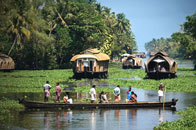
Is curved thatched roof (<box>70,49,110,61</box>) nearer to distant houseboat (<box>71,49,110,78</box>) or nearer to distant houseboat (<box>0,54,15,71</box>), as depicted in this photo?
distant houseboat (<box>71,49,110,78</box>)

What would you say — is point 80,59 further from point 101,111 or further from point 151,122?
point 151,122

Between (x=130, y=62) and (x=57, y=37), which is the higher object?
(x=57, y=37)

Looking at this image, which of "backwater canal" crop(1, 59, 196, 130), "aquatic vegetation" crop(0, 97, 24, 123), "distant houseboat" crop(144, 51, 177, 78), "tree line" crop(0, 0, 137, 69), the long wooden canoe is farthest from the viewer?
"tree line" crop(0, 0, 137, 69)

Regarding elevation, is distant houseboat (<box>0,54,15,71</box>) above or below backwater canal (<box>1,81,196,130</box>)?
above

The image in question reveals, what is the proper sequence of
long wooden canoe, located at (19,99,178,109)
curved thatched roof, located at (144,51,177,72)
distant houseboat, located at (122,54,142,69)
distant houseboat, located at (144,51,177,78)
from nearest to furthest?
long wooden canoe, located at (19,99,178,109), distant houseboat, located at (144,51,177,78), curved thatched roof, located at (144,51,177,72), distant houseboat, located at (122,54,142,69)

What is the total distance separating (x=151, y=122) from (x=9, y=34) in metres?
42.1

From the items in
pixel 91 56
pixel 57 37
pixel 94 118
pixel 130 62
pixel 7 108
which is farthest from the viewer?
pixel 130 62

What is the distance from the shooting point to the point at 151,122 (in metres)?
23.1

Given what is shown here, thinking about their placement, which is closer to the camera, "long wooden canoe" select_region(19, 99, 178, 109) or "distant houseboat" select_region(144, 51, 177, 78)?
"long wooden canoe" select_region(19, 99, 178, 109)

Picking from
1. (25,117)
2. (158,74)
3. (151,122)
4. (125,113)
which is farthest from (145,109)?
(158,74)

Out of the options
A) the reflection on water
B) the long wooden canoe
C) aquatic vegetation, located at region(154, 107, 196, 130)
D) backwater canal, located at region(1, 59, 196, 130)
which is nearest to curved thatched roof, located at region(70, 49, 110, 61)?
backwater canal, located at region(1, 59, 196, 130)

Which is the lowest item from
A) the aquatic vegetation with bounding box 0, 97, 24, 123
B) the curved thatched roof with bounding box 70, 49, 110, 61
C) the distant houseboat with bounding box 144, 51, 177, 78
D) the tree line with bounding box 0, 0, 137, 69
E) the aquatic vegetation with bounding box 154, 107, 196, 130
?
the aquatic vegetation with bounding box 154, 107, 196, 130

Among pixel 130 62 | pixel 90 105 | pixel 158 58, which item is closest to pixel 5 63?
pixel 158 58

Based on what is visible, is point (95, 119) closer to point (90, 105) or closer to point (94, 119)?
point (94, 119)
